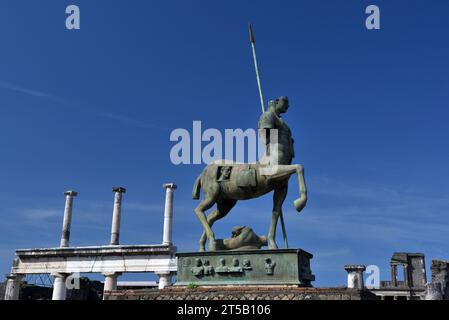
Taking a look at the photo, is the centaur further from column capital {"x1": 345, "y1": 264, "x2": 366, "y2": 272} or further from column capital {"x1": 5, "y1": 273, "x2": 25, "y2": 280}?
column capital {"x1": 5, "y1": 273, "x2": 25, "y2": 280}

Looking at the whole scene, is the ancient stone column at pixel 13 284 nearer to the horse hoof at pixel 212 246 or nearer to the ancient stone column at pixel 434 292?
the horse hoof at pixel 212 246


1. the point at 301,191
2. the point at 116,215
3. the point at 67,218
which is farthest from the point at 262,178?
the point at 67,218

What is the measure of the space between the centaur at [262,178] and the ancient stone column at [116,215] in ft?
90.8

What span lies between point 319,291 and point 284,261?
117cm

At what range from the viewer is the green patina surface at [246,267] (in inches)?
418

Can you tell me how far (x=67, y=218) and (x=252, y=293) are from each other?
110 ft

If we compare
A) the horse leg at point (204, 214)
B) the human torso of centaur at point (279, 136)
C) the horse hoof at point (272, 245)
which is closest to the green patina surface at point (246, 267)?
the horse hoof at point (272, 245)

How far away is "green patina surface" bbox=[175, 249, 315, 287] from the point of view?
34.8ft

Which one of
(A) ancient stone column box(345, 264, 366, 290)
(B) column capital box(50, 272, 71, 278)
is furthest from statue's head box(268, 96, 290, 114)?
(B) column capital box(50, 272, 71, 278)
